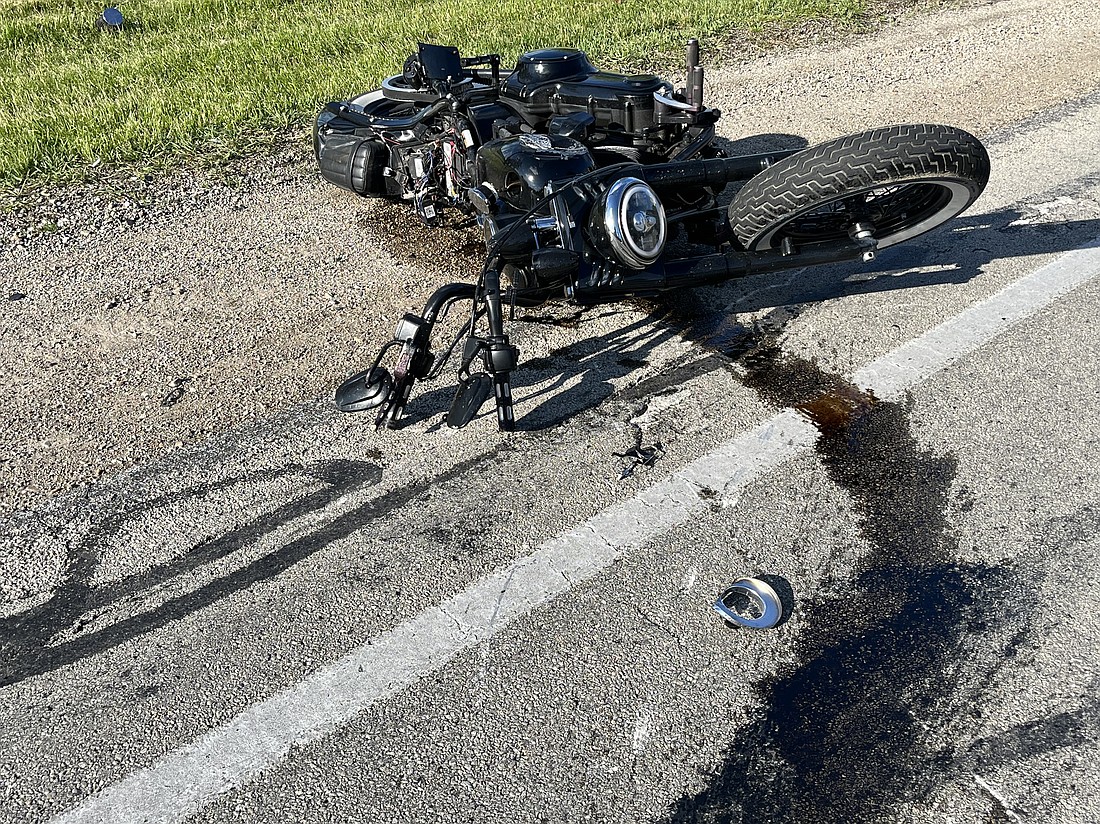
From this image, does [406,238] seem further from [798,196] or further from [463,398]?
[798,196]

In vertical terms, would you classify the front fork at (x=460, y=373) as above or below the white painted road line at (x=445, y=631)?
above

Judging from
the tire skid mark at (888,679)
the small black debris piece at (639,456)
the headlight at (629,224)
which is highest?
the headlight at (629,224)

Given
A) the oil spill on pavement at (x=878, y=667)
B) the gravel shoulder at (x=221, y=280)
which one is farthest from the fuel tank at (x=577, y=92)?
the oil spill on pavement at (x=878, y=667)

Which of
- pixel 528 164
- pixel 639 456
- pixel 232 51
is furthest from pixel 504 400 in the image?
pixel 232 51

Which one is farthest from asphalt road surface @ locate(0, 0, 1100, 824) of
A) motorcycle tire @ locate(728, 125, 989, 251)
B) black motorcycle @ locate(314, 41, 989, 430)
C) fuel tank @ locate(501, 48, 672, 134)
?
fuel tank @ locate(501, 48, 672, 134)

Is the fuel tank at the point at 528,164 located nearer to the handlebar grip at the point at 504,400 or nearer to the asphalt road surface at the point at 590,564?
the asphalt road surface at the point at 590,564

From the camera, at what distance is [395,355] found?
476 centimetres

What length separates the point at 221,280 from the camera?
18.0 feet

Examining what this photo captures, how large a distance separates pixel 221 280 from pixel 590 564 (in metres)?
3.27

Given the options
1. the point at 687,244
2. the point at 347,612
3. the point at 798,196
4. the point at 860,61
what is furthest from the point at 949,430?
the point at 860,61

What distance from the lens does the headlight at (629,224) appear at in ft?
13.6

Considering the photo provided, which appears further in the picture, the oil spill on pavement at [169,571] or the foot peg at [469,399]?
the foot peg at [469,399]

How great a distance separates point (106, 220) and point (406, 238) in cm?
208

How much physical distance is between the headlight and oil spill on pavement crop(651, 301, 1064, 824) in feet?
3.82
